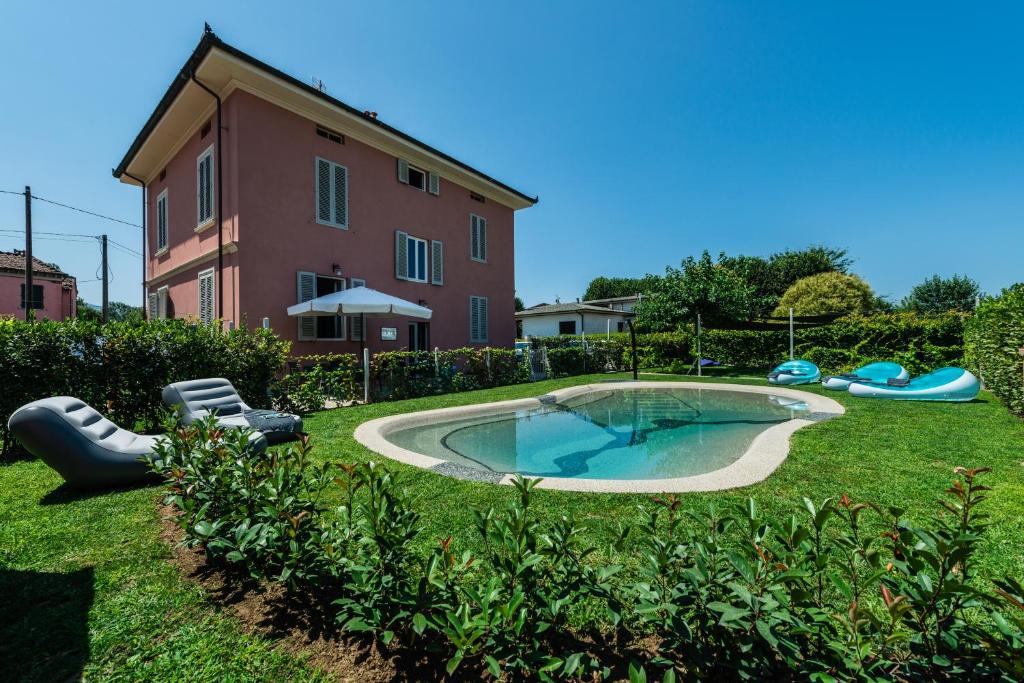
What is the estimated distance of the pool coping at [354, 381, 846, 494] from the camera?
3.91 meters

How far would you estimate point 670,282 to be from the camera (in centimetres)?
1773

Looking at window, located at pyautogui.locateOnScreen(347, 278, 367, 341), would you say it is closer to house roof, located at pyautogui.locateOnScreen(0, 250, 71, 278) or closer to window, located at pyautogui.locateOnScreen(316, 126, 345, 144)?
window, located at pyautogui.locateOnScreen(316, 126, 345, 144)

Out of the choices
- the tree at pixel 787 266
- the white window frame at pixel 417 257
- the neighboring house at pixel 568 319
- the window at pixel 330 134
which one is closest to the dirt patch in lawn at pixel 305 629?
the window at pixel 330 134

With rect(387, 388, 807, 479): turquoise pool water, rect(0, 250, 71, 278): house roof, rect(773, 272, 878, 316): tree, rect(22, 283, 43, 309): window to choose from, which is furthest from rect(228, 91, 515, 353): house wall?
rect(0, 250, 71, 278): house roof

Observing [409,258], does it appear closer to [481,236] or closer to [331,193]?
[331,193]

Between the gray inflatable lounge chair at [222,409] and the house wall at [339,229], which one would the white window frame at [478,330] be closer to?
the house wall at [339,229]

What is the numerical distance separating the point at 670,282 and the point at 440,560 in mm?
17692

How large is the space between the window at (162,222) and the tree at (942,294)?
52481 mm

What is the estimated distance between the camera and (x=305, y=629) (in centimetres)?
205

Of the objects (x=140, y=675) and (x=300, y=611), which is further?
(x=300, y=611)

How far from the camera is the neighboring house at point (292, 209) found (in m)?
11.0

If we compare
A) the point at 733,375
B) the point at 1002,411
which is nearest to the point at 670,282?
the point at 733,375

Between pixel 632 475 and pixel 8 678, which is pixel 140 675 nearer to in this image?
pixel 8 678

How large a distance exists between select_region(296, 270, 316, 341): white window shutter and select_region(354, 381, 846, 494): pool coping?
18.7 feet
